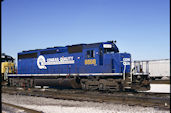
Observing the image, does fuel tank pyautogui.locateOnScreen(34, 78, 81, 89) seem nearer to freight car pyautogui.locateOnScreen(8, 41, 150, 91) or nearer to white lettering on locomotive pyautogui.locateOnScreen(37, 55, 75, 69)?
freight car pyautogui.locateOnScreen(8, 41, 150, 91)

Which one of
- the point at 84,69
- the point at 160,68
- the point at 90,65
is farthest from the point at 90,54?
the point at 160,68

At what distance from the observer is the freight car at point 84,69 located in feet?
47.3

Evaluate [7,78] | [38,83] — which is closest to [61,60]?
[38,83]

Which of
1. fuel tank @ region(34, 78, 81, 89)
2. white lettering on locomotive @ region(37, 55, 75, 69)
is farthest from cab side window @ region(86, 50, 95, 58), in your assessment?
fuel tank @ region(34, 78, 81, 89)

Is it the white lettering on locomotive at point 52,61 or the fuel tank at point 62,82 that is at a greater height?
the white lettering on locomotive at point 52,61

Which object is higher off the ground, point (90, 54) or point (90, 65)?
point (90, 54)

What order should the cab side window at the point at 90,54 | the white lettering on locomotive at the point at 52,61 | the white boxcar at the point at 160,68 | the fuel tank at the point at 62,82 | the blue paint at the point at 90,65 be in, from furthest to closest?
1. the white boxcar at the point at 160,68
2. the white lettering on locomotive at the point at 52,61
3. the fuel tank at the point at 62,82
4. the cab side window at the point at 90,54
5. the blue paint at the point at 90,65

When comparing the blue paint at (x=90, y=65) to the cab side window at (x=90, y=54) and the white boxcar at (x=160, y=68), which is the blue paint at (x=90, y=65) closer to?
the cab side window at (x=90, y=54)

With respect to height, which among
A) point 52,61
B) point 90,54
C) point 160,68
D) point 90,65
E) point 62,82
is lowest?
point 62,82

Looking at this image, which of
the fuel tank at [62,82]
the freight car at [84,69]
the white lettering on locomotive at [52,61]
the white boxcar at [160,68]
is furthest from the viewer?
the white boxcar at [160,68]

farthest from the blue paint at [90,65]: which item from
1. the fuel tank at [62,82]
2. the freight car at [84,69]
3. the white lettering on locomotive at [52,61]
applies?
the fuel tank at [62,82]

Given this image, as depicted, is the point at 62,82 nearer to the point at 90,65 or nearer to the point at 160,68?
the point at 90,65

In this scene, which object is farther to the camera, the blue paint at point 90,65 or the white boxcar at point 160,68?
the white boxcar at point 160,68

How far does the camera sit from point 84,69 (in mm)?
16344
